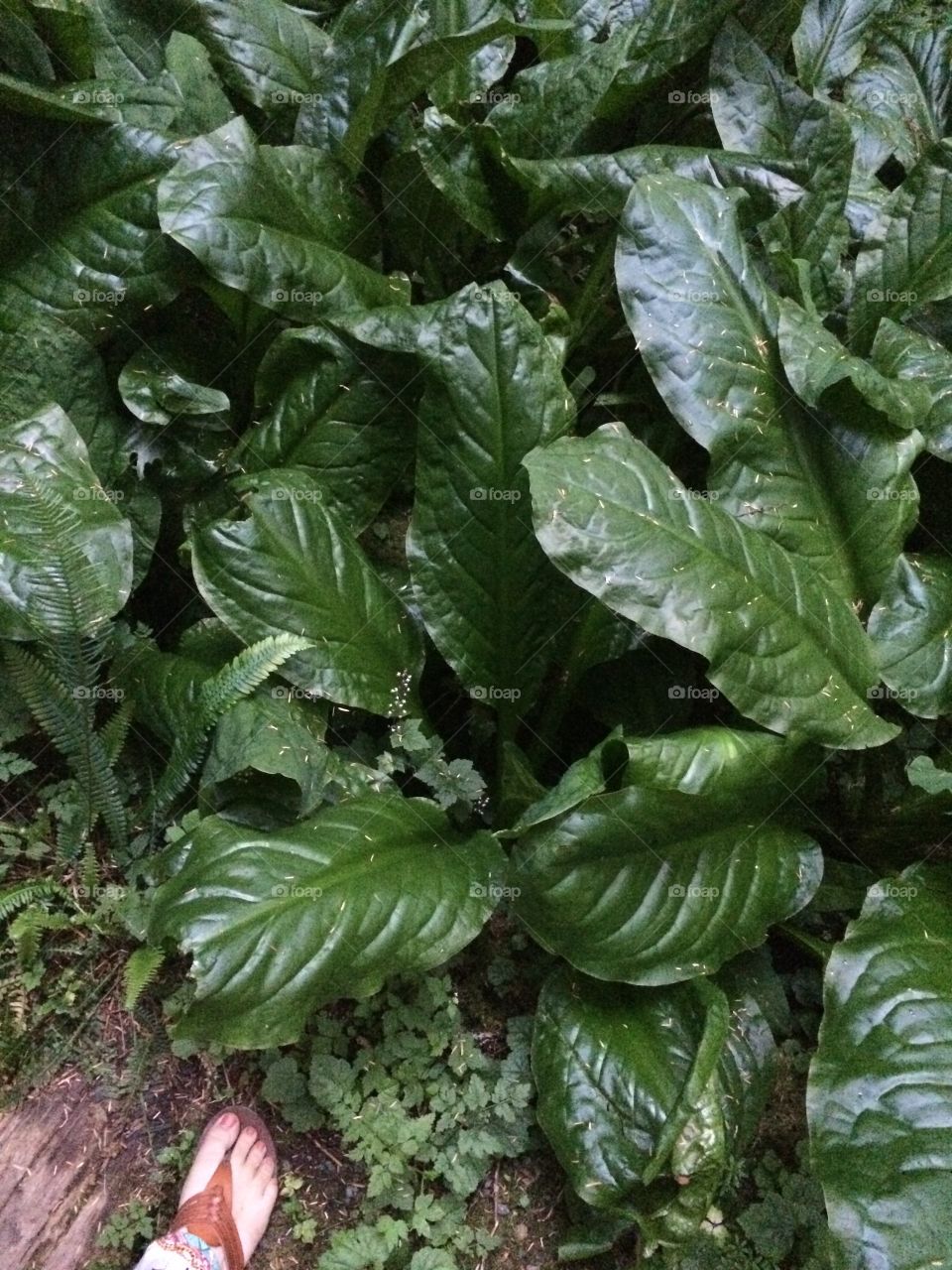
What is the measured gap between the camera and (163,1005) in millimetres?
1752

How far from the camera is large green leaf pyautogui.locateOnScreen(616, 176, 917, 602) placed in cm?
176

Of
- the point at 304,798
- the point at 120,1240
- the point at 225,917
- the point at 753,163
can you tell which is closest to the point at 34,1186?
the point at 120,1240

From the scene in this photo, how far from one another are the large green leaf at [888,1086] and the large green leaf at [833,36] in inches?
77.2

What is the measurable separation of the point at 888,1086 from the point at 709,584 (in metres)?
0.75

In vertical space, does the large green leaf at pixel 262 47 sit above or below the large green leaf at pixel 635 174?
above

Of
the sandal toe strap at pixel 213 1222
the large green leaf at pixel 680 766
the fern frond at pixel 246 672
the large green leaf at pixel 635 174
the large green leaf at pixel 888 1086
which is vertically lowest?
the sandal toe strap at pixel 213 1222

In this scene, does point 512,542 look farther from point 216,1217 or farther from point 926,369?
point 216,1217

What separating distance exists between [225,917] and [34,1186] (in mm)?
666

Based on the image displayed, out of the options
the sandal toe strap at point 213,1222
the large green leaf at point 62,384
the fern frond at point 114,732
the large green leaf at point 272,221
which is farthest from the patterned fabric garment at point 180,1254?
the large green leaf at point 272,221

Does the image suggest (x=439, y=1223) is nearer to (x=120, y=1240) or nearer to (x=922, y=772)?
(x=120, y=1240)

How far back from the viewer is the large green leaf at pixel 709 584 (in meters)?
1.44

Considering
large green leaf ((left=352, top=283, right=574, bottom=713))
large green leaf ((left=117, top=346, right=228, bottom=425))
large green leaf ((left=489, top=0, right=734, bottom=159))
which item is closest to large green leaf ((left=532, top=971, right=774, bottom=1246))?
large green leaf ((left=352, top=283, right=574, bottom=713))

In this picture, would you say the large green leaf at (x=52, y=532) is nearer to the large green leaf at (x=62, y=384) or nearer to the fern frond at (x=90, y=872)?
the large green leaf at (x=62, y=384)

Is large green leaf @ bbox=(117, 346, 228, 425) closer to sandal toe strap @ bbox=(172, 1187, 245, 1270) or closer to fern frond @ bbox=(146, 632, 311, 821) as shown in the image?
fern frond @ bbox=(146, 632, 311, 821)
